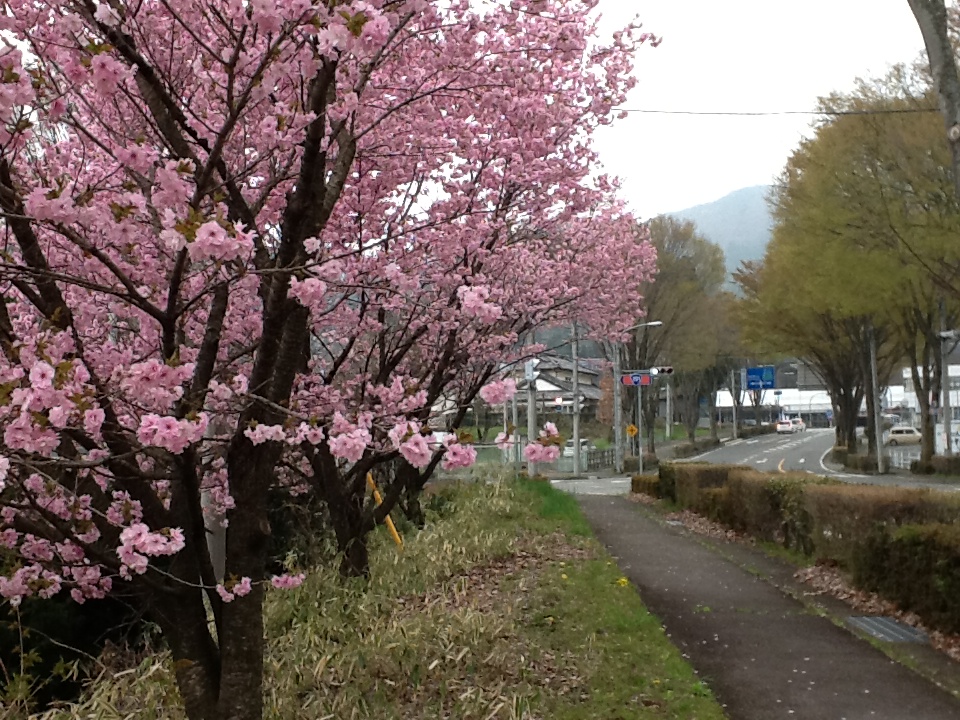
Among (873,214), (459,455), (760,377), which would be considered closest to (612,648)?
(459,455)

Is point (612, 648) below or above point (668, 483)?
above

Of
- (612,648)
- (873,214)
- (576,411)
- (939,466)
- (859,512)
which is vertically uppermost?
(873,214)

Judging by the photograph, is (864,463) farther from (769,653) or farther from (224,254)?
(224,254)

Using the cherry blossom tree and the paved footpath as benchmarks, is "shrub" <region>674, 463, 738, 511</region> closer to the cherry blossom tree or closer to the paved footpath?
the paved footpath

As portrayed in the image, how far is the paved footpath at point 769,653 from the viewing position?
211 inches

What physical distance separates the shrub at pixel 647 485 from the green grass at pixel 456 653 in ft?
44.9

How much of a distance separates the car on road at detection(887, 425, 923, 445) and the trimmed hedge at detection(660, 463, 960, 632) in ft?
148

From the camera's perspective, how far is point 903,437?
56.3 meters

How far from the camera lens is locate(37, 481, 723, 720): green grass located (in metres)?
5.08

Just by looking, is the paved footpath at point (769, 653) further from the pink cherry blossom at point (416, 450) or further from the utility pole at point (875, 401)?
the utility pole at point (875, 401)

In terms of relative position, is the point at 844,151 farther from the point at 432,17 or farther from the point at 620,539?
the point at 432,17

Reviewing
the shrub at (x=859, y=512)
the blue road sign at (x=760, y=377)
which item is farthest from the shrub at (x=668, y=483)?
the blue road sign at (x=760, y=377)

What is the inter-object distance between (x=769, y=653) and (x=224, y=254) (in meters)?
5.65

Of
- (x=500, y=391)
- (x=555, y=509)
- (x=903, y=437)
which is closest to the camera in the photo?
(x=500, y=391)
